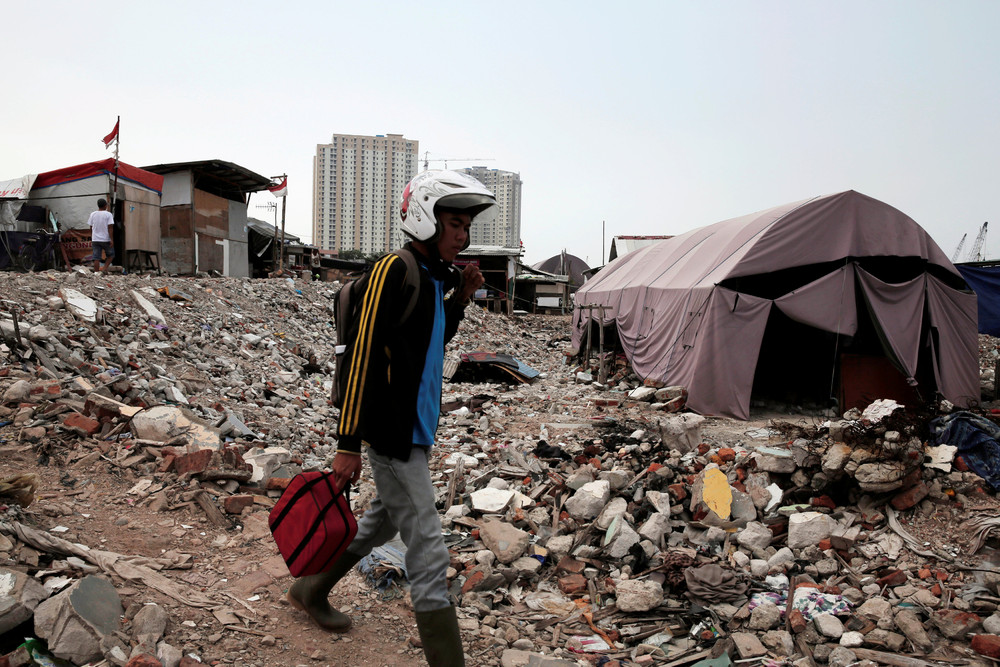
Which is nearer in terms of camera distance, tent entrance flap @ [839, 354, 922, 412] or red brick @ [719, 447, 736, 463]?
red brick @ [719, 447, 736, 463]

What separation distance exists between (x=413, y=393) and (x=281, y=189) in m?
18.0

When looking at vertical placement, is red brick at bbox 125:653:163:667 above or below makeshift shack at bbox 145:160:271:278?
below

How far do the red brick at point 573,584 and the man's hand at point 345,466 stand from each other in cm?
207

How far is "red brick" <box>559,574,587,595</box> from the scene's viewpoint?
3760mm

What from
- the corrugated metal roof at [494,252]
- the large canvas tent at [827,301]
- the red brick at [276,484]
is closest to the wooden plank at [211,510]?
the red brick at [276,484]

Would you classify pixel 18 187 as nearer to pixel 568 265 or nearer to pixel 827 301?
pixel 827 301

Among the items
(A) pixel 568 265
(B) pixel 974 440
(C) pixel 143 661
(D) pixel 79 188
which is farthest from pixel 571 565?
(A) pixel 568 265

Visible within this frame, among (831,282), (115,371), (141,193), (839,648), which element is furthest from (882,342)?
(141,193)

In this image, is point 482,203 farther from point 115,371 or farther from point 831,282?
point 831,282

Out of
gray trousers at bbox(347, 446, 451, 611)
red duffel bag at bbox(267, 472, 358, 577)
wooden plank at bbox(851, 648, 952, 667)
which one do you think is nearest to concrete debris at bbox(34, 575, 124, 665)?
red duffel bag at bbox(267, 472, 358, 577)

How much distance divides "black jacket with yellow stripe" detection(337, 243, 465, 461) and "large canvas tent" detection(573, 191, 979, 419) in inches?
272

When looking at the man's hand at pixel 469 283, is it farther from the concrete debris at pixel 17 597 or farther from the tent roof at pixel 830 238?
the tent roof at pixel 830 238

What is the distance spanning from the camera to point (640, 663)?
10.0 ft

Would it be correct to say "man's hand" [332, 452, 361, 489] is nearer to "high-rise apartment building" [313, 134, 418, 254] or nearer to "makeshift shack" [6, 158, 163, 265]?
"makeshift shack" [6, 158, 163, 265]
